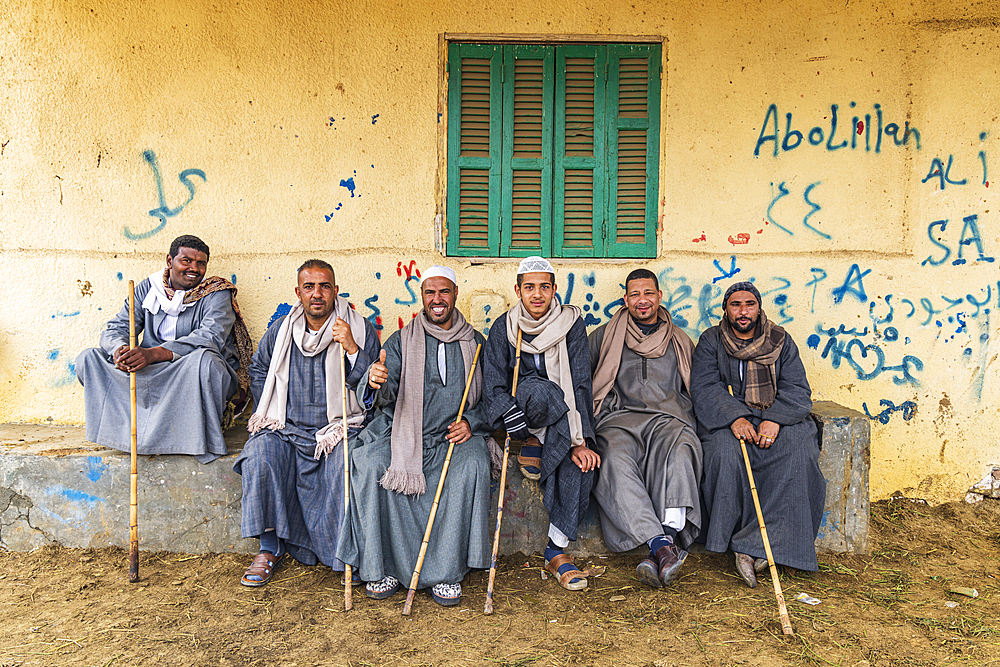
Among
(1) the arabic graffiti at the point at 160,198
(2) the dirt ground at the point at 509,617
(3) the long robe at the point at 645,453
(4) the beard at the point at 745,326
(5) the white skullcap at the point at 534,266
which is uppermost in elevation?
(1) the arabic graffiti at the point at 160,198

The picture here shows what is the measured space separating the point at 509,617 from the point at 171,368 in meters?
2.29

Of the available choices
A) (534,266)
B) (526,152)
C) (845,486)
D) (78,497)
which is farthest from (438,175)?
(845,486)

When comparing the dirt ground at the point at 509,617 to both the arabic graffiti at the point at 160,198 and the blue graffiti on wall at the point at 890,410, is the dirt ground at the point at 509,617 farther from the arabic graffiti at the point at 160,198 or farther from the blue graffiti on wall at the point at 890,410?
the arabic graffiti at the point at 160,198

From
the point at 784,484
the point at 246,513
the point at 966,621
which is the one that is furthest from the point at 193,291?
the point at 966,621

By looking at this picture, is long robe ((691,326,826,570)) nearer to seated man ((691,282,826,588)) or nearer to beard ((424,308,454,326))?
seated man ((691,282,826,588))

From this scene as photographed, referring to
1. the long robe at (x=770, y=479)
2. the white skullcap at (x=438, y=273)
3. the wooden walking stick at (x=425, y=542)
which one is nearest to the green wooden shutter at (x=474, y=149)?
the white skullcap at (x=438, y=273)

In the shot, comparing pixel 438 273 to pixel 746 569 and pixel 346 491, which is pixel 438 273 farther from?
pixel 746 569

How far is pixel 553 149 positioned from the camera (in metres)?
4.51

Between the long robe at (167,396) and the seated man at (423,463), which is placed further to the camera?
the long robe at (167,396)

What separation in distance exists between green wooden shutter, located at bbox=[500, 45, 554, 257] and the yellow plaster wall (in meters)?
0.19

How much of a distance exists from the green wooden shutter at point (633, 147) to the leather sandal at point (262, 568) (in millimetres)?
2753

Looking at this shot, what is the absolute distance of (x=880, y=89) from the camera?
4.39 meters

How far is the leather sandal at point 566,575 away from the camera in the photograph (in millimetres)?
3416

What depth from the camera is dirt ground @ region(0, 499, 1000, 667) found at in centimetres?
286
